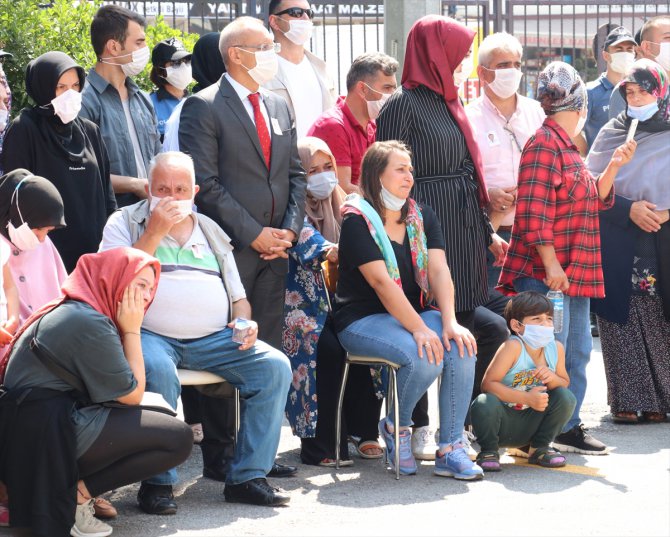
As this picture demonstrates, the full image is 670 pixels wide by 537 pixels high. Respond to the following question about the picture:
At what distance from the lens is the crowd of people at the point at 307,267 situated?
16.9 feet

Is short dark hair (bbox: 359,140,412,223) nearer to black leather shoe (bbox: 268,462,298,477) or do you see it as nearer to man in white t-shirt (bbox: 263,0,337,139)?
black leather shoe (bbox: 268,462,298,477)

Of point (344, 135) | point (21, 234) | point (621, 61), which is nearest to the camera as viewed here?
point (21, 234)

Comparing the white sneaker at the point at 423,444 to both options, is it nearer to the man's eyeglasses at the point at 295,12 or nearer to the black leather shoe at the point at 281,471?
the black leather shoe at the point at 281,471

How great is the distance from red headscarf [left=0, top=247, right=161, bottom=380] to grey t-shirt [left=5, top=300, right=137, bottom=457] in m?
0.07

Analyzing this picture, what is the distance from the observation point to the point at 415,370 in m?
6.07

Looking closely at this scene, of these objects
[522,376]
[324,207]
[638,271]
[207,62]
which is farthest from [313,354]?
[638,271]

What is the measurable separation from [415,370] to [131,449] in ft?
5.11

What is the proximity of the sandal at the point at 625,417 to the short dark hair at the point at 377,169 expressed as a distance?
1985 millimetres

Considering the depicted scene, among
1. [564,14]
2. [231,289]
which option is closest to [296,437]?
[231,289]

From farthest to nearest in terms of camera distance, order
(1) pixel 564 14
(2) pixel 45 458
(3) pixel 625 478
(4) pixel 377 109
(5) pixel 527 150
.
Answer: (1) pixel 564 14 < (4) pixel 377 109 < (5) pixel 527 150 < (3) pixel 625 478 < (2) pixel 45 458

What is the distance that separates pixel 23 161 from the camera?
620 cm

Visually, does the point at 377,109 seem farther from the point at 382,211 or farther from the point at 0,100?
the point at 0,100

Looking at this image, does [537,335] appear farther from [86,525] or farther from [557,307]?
[86,525]

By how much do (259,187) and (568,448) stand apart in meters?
2.16
